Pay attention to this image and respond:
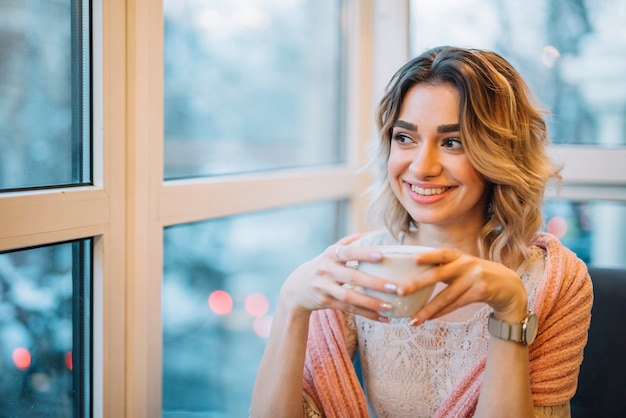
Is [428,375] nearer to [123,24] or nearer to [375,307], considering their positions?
[375,307]

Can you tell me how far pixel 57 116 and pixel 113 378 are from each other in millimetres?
497

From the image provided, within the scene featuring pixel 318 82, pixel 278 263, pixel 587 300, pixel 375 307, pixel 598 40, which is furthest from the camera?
pixel 318 82

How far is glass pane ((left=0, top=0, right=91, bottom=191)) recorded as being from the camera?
106 centimetres

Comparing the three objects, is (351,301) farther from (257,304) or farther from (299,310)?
(257,304)

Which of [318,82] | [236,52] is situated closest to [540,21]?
[318,82]

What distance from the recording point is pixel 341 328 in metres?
1.38

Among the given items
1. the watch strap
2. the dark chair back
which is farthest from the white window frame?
the dark chair back

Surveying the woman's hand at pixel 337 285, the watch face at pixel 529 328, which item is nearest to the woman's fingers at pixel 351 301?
the woman's hand at pixel 337 285

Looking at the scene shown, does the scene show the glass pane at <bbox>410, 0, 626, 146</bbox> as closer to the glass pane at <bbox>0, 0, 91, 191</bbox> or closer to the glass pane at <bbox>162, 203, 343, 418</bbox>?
the glass pane at <bbox>162, 203, 343, 418</bbox>

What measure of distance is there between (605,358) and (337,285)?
75 cm

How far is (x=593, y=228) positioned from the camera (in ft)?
6.48

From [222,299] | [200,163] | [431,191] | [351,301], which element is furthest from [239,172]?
[351,301]

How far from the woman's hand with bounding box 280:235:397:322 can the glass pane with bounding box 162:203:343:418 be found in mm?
459

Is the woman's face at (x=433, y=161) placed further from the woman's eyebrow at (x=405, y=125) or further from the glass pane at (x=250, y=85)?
the glass pane at (x=250, y=85)
